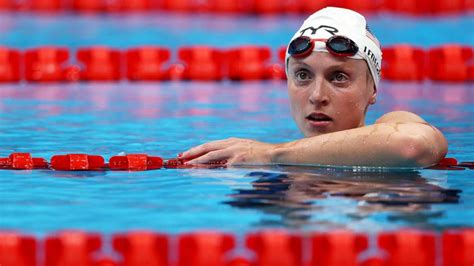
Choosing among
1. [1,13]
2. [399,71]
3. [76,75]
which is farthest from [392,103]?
[1,13]

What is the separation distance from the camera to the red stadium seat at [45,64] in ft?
30.7

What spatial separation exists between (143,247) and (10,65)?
600 cm

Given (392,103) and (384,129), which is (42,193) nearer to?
(384,129)

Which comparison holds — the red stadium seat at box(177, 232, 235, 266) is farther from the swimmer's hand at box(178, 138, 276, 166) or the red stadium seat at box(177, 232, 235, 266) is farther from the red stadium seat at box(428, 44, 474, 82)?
the red stadium seat at box(428, 44, 474, 82)

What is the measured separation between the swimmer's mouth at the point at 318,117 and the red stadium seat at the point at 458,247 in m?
1.12

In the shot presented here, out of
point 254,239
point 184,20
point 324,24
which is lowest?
point 254,239

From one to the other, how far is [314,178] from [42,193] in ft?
3.83

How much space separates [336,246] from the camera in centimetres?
365

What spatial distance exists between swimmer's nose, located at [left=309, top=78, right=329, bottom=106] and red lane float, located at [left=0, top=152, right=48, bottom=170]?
133 centimetres

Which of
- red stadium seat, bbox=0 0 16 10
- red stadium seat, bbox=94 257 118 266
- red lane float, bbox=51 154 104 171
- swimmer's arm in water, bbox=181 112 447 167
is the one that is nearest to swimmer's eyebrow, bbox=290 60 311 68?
swimmer's arm in water, bbox=181 112 447 167

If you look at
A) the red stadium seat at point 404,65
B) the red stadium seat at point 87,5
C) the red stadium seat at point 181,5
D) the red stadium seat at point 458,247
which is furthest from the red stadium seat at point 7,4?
the red stadium seat at point 458,247

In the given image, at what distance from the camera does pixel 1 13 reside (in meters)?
12.6

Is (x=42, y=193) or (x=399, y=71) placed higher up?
(x=399, y=71)

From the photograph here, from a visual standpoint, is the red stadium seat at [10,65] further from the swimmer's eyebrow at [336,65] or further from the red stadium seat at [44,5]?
the swimmer's eyebrow at [336,65]
